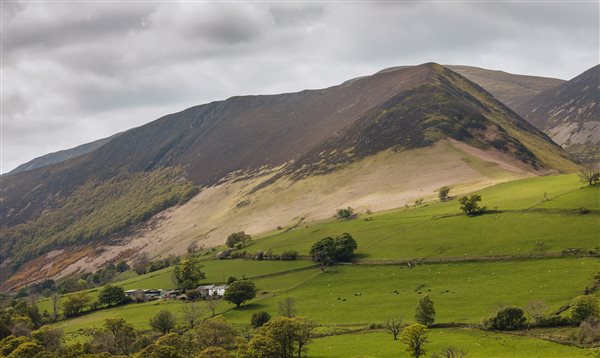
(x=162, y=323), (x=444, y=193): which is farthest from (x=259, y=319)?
(x=444, y=193)

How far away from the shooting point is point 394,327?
8944cm

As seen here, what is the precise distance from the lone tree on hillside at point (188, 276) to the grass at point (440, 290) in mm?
33030

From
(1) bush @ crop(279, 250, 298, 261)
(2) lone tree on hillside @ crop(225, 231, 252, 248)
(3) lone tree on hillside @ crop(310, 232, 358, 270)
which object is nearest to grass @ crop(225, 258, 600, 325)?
(3) lone tree on hillside @ crop(310, 232, 358, 270)

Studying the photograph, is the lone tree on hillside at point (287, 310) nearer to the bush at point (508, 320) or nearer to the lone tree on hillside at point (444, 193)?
the bush at point (508, 320)

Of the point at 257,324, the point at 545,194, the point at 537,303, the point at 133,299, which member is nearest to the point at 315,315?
the point at 257,324

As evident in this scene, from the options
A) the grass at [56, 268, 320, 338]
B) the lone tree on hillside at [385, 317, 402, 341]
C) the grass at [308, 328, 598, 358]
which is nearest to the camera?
the grass at [308, 328, 598, 358]

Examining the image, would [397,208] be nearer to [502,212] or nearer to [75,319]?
[502,212]

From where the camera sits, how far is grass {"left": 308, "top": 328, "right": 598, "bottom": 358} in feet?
230

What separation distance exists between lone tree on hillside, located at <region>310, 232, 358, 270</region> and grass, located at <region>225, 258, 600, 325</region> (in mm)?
8918

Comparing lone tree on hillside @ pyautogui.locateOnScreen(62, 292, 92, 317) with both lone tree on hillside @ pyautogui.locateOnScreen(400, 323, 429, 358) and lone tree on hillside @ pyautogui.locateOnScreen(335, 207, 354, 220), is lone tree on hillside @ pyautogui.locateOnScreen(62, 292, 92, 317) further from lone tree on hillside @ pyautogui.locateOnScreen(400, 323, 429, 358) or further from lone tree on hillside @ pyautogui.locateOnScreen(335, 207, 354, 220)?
lone tree on hillside @ pyautogui.locateOnScreen(400, 323, 429, 358)

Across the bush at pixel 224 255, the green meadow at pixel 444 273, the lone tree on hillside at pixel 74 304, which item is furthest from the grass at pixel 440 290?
the bush at pixel 224 255

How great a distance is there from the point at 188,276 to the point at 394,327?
81575 millimetres

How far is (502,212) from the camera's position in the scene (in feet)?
468

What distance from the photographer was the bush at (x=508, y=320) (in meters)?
82.8
